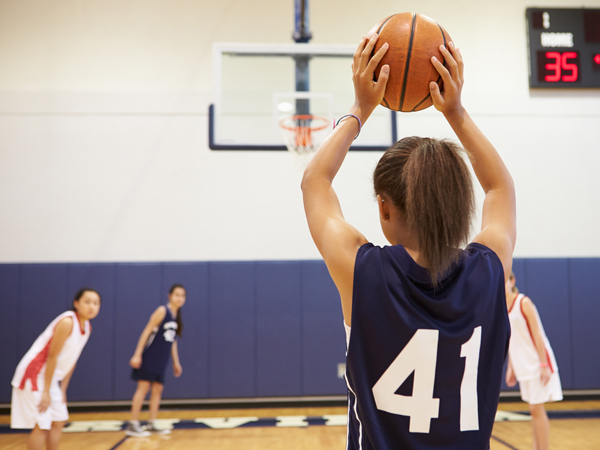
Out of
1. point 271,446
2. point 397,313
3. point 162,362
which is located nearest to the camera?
point 397,313

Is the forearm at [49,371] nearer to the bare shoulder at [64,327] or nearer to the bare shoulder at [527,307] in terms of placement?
the bare shoulder at [64,327]

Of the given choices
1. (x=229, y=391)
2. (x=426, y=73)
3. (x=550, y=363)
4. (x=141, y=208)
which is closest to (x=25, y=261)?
(x=141, y=208)

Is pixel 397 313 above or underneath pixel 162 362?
above

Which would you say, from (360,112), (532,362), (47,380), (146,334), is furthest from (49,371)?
(532,362)

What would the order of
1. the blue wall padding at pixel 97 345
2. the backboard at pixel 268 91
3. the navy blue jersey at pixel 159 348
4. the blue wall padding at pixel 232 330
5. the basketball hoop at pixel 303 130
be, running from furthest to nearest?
the blue wall padding at pixel 232 330, the blue wall padding at pixel 97 345, the navy blue jersey at pixel 159 348, the basketball hoop at pixel 303 130, the backboard at pixel 268 91

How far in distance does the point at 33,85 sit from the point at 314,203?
7296mm


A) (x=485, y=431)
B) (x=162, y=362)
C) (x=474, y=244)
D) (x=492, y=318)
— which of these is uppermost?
(x=474, y=244)

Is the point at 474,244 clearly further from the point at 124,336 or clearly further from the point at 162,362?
the point at 124,336

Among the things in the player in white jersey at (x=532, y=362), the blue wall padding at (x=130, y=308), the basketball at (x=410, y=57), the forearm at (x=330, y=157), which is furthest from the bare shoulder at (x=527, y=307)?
the blue wall padding at (x=130, y=308)

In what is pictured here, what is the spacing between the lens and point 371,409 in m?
0.93

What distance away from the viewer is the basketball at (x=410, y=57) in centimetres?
118

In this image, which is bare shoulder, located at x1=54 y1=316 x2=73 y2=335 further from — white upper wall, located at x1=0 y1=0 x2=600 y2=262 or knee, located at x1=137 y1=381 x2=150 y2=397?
white upper wall, located at x1=0 y1=0 x2=600 y2=262

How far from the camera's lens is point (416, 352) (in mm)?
907

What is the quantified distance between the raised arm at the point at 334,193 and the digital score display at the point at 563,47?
23.1 ft
